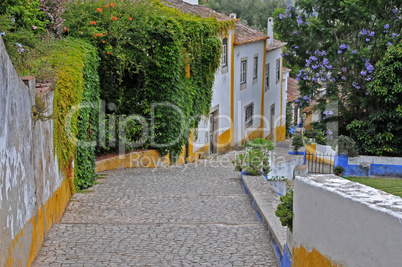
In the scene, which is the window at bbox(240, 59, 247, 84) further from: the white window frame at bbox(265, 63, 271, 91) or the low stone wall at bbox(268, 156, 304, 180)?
the low stone wall at bbox(268, 156, 304, 180)

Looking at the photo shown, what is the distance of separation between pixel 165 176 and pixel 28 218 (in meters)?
7.98

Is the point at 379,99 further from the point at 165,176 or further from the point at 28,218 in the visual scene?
the point at 28,218

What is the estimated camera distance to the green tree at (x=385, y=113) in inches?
805

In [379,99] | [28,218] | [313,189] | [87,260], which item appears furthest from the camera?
[379,99]

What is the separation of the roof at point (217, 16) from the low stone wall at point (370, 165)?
24.4 ft

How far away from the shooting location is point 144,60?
15.4m

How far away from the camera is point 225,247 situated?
7191mm

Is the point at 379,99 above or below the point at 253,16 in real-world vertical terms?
below

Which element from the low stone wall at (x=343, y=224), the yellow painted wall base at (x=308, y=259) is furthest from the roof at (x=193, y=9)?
the low stone wall at (x=343, y=224)

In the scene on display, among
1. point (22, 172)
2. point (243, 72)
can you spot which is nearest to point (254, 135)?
point (243, 72)

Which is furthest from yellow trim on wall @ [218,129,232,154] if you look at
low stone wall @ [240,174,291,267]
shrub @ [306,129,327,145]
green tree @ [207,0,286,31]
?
green tree @ [207,0,286,31]

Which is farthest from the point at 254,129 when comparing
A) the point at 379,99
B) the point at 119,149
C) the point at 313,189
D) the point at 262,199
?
the point at 313,189

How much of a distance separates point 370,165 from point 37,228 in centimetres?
1683

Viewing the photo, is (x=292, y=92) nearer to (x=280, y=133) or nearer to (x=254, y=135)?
(x=280, y=133)
